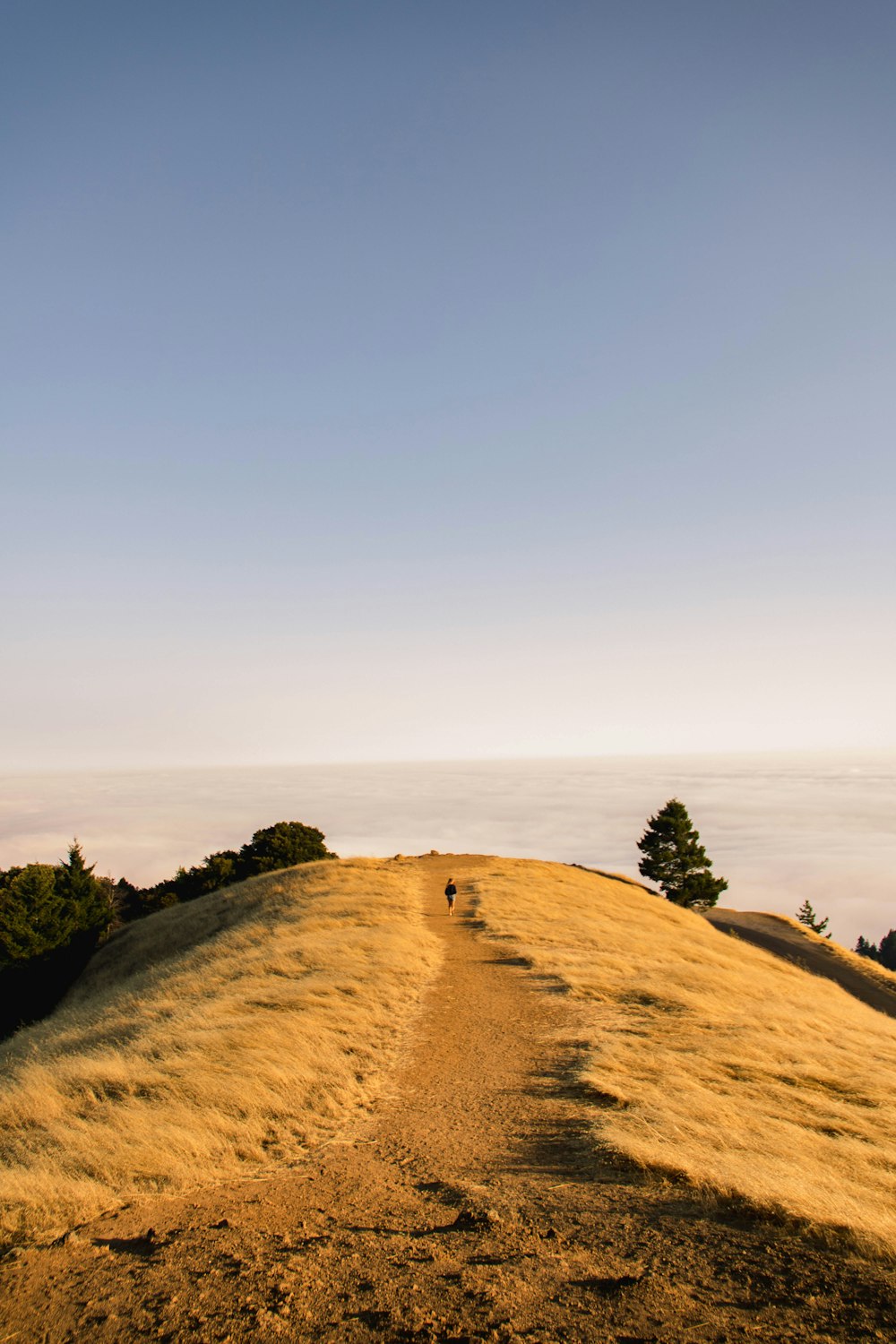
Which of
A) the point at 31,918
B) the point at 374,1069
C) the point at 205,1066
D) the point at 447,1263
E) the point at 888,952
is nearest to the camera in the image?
the point at 447,1263

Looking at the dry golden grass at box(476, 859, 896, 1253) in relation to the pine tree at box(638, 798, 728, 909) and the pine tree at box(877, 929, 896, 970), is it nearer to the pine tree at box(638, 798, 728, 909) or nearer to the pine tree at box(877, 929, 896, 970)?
the pine tree at box(638, 798, 728, 909)

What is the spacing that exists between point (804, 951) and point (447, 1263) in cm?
4935

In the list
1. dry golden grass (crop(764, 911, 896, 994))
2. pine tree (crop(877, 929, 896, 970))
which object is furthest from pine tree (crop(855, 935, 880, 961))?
dry golden grass (crop(764, 911, 896, 994))

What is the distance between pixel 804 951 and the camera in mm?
47375

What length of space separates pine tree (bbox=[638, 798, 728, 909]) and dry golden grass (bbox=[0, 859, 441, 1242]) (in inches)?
1440

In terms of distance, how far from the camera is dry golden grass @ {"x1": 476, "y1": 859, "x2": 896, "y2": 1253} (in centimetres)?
830

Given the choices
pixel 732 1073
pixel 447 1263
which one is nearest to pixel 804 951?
pixel 732 1073

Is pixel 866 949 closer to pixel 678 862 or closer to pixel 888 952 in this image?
pixel 888 952

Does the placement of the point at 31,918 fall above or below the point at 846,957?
above

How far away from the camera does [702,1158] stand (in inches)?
345

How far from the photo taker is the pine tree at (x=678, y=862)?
57.7 m

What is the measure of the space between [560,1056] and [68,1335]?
985 centimetres

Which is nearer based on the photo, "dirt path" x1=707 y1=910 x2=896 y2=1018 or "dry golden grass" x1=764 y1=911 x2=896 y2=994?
"dirt path" x1=707 y1=910 x2=896 y2=1018

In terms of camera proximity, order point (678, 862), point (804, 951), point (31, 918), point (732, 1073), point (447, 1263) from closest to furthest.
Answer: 1. point (447, 1263)
2. point (732, 1073)
3. point (31, 918)
4. point (804, 951)
5. point (678, 862)
